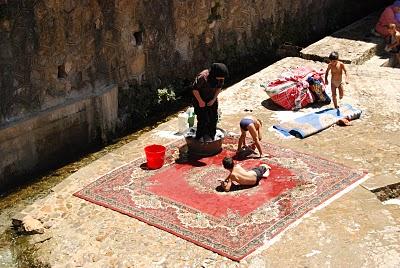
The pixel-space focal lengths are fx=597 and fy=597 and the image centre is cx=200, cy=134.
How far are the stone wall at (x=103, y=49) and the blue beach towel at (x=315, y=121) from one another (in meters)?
2.76

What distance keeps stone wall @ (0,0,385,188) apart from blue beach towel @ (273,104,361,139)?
2.76 m

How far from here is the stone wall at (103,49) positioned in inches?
338

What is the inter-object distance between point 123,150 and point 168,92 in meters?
2.15

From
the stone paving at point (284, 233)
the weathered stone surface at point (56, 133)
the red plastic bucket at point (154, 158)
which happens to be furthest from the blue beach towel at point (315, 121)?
the weathered stone surface at point (56, 133)

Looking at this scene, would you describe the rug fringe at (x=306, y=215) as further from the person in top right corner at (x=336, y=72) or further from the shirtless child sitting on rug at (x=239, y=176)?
the person in top right corner at (x=336, y=72)

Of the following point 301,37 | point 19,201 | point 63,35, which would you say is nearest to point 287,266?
point 19,201

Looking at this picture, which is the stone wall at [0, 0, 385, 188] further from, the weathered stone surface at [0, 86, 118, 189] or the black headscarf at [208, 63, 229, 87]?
the black headscarf at [208, 63, 229, 87]

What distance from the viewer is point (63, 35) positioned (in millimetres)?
9234

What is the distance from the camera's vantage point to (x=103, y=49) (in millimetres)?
9992

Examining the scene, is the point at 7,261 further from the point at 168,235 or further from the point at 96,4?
the point at 96,4

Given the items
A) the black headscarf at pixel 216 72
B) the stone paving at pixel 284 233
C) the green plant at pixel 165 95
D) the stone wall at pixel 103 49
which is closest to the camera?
the stone paving at pixel 284 233

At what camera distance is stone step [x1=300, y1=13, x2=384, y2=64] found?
13.4 metres

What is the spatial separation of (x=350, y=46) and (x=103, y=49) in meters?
6.53

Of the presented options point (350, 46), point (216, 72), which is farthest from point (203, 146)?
point (350, 46)
